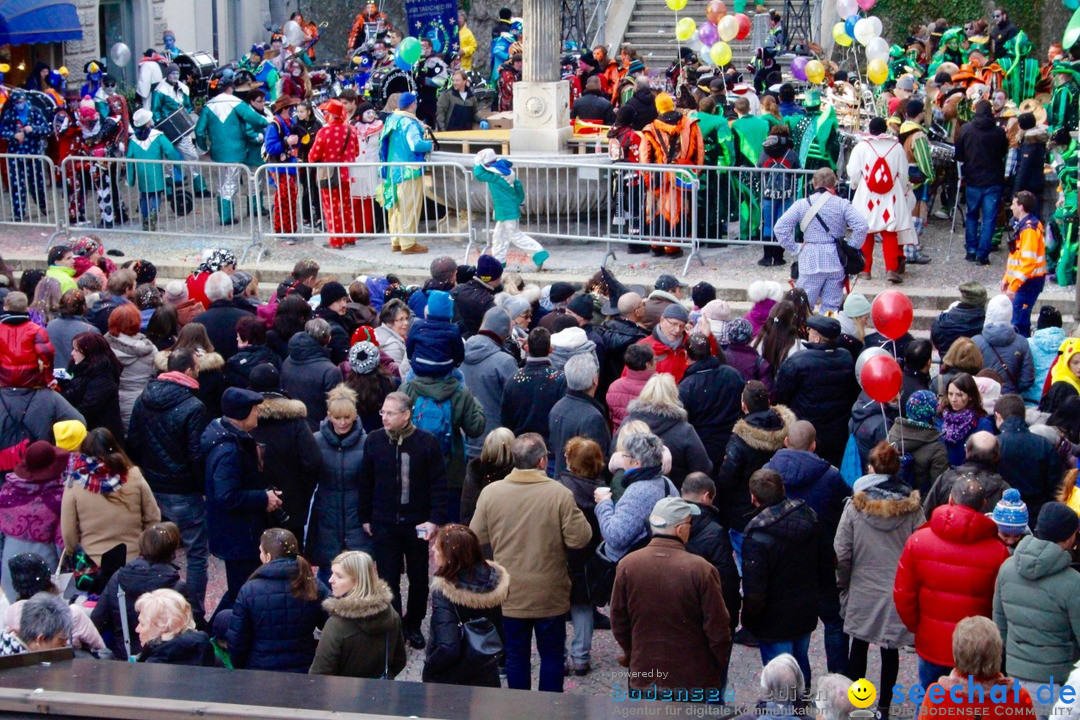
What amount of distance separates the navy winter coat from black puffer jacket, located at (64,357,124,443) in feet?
5.31

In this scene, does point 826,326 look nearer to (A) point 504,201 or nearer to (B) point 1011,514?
(B) point 1011,514

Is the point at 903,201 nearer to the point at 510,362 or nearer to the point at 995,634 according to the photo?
the point at 510,362

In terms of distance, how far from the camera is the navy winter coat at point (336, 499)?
7.82m

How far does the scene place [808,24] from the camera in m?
25.8

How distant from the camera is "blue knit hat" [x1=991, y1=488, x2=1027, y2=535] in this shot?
646 centimetres

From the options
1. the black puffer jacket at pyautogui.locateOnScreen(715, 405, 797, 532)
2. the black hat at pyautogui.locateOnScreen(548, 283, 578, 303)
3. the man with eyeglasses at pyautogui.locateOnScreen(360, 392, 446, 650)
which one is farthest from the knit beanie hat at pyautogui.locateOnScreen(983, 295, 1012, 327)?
the man with eyeglasses at pyautogui.locateOnScreen(360, 392, 446, 650)

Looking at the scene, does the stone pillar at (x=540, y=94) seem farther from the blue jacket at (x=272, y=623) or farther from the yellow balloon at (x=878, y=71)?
the blue jacket at (x=272, y=623)

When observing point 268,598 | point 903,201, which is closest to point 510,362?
point 268,598

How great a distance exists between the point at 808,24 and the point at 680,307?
717 inches

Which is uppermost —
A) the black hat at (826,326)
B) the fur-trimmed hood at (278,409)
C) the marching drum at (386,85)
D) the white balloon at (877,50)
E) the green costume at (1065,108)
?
the white balloon at (877,50)

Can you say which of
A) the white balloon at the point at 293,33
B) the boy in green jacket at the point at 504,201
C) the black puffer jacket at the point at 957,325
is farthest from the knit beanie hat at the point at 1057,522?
the white balloon at the point at 293,33

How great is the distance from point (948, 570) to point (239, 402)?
3704 mm

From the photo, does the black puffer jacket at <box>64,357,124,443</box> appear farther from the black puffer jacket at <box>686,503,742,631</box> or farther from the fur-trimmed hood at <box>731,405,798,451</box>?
the black puffer jacket at <box>686,503,742,631</box>

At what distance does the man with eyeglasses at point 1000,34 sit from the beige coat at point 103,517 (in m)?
17.6
